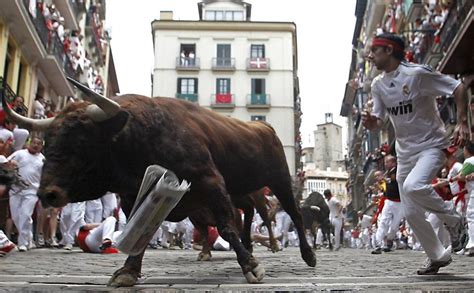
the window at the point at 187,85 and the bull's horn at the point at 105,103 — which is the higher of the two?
the window at the point at 187,85

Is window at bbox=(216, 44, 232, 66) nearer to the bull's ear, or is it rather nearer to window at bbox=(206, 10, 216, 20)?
window at bbox=(206, 10, 216, 20)

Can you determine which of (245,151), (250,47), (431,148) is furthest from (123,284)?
(250,47)

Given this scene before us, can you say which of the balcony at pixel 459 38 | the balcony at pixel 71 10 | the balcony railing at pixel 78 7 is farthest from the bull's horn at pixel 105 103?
the balcony railing at pixel 78 7

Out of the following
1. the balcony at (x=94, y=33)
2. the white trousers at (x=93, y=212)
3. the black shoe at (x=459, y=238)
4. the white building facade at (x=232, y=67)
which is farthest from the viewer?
the white building facade at (x=232, y=67)

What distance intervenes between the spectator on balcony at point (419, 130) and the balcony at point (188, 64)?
162 ft

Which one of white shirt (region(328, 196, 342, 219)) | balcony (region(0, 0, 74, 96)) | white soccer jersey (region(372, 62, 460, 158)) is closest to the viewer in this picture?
white soccer jersey (region(372, 62, 460, 158))

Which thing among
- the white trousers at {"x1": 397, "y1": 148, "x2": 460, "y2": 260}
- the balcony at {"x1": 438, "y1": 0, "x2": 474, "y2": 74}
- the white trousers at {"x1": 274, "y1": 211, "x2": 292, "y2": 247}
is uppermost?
the balcony at {"x1": 438, "y1": 0, "x2": 474, "y2": 74}

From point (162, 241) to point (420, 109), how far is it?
505 inches

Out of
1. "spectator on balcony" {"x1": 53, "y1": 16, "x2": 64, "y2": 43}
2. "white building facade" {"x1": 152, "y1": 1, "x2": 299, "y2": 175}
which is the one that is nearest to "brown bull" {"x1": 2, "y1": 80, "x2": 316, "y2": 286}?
"spectator on balcony" {"x1": 53, "y1": 16, "x2": 64, "y2": 43}

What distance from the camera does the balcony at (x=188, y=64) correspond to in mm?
54812

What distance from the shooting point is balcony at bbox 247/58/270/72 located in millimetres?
55000

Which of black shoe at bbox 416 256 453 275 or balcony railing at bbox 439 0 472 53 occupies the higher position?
balcony railing at bbox 439 0 472 53

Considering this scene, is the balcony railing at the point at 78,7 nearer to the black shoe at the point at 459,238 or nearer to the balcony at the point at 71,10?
the balcony at the point at 71,10

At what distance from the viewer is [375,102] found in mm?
6297
